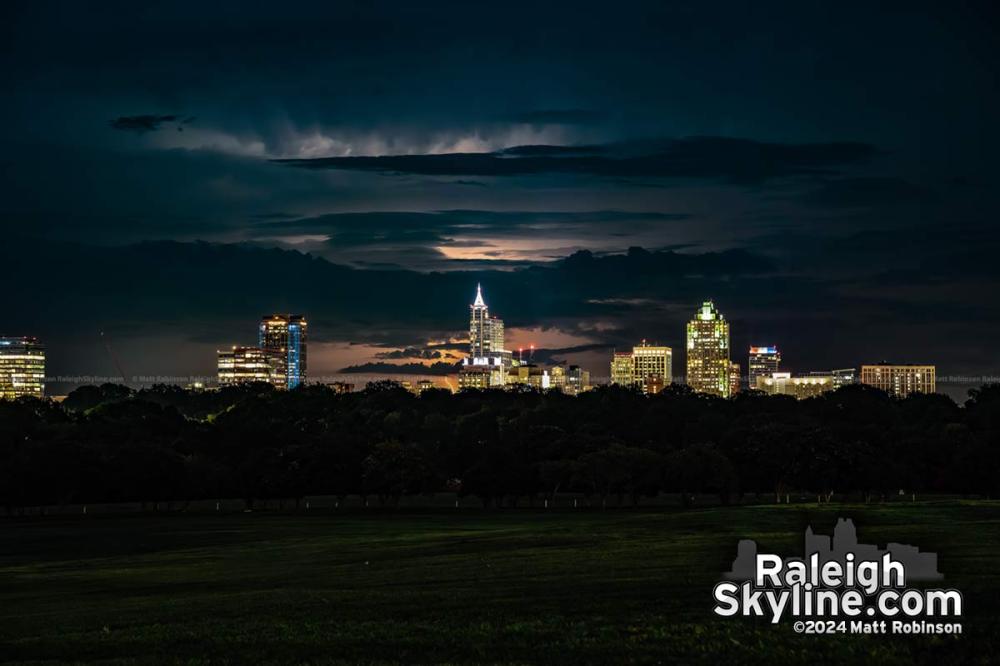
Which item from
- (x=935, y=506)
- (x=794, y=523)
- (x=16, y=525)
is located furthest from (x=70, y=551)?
(x=935, y=506)

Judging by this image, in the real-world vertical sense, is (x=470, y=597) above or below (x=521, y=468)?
above

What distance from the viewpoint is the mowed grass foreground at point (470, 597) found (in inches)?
1159

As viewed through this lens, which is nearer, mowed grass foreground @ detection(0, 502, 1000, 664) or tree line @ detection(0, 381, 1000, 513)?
mowed grass foreground @ detection(0, 502, 1000, 664)

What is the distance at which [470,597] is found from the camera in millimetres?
40500

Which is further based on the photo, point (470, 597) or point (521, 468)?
point (521, 468)

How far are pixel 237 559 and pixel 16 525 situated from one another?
185ft

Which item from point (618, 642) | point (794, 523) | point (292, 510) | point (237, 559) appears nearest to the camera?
point (618, 642)

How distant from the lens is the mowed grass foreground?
29438 mm

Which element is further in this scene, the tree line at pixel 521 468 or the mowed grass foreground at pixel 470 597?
the tree line at pixel 521 468

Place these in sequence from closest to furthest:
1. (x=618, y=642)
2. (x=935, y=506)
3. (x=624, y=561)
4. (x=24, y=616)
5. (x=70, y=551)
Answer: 1. (x=618, y=642)
2. (x=24, y=616)
3. (x=624, y=561)
4. (x=935, y=506)
5. (x=70, y=551)

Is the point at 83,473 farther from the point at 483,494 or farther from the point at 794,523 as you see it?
the point at 794,523

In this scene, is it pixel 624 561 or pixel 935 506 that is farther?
pixel 935 506

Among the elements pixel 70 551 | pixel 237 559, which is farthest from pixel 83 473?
pixel 237 559

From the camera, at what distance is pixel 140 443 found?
5881 inches
